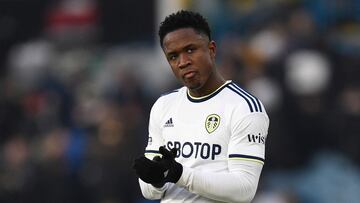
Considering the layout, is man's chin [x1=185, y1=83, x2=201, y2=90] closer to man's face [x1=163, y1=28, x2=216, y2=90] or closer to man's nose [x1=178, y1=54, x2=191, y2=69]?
man's face [x1=163, y1=28, x2=216, y2=90]

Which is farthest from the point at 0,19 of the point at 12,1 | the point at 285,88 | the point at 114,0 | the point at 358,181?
the point at 358,181

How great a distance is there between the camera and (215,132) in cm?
575

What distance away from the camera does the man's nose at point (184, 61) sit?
5.72 m

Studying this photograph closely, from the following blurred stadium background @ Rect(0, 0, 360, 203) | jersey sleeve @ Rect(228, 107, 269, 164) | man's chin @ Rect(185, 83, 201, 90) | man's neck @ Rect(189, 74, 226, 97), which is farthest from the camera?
blurred stadium background @ Rect(0, 0, 360, 203)

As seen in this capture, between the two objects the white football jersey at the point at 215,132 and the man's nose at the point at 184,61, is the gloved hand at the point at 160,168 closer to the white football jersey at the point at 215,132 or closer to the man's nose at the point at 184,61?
the white football jersey at the point at 215,132

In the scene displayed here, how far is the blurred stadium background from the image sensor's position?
11125mm

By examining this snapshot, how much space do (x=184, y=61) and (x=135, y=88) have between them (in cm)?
749

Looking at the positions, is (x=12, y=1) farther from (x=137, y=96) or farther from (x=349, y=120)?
(x=349, y=120)

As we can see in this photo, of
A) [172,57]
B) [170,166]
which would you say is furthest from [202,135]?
[172,57]

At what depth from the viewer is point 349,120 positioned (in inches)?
430

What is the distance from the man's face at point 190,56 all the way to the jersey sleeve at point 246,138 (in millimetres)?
300

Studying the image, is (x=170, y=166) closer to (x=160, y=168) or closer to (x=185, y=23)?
(x=160, y=168)

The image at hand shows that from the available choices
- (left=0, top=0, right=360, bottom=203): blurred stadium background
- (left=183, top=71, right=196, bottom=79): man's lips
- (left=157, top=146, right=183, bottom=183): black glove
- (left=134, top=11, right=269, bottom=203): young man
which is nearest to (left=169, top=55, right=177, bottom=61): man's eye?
(left=134, top=11, right=269, bottom=203): young man

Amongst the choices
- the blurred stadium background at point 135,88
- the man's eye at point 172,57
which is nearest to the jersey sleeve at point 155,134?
the man's eye at point 172,57
